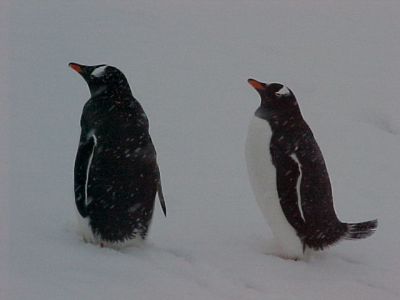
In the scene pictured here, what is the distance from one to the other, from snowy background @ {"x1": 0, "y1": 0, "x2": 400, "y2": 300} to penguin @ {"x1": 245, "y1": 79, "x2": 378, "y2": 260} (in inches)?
4.4

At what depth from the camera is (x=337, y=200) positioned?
4.80 meters

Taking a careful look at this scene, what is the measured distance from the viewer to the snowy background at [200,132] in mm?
3426

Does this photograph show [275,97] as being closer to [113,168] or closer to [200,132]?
[113,168]

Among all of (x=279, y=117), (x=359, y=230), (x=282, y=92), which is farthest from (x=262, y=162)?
(x=359, y=230)

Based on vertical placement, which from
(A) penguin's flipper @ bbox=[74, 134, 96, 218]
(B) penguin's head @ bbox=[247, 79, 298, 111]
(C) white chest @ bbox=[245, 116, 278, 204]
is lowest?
(A) penguin's flipper @ bbox=[74, 134, 96, 218]

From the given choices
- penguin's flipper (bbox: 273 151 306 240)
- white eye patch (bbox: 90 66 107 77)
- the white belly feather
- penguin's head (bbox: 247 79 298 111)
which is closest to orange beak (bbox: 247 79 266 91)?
penguin's head (bbox: 247 79 298 111)

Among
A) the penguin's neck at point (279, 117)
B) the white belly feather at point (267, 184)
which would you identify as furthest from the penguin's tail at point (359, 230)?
the penguin's neck at point (279, 117)

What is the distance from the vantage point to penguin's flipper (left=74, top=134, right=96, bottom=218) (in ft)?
11.6

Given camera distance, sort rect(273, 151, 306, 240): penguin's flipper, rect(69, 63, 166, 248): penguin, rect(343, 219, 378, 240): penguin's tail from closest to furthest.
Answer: rect(69, 63, 166, 248): penguin → rect(273, 151, 306, 240): penguin's flipper → rect(343, 219, 378, 240): penguin's tail

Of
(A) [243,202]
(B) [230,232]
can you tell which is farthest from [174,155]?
(B) [230,232]

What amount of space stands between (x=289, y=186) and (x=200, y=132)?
1.58 metres

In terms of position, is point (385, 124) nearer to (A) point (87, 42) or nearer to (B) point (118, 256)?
(A) point (87, 42)

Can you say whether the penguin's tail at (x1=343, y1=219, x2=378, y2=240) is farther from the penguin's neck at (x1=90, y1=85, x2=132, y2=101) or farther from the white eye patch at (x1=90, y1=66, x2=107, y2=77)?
the white eye patch at (x1=90, y1=66, x2=107, y2=77)

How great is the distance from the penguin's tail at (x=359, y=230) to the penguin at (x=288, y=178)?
0.20 ft
